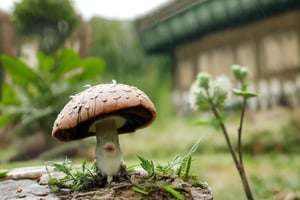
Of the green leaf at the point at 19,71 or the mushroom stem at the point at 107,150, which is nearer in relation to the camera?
the mushroom stem at the point at 107,150

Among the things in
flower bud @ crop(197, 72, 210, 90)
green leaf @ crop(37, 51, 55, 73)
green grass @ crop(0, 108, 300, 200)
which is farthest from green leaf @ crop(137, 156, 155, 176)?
green leaf @ crop(37, 51, 55, 73)

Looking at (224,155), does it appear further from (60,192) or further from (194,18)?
(60,192)

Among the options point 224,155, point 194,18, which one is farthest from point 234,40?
point 224,155

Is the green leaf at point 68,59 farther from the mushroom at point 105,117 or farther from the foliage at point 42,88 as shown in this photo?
the mushroom at point 105,117

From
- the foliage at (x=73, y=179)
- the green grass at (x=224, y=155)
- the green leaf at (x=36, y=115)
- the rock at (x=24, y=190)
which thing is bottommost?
the green grass at (x=224, y=155)

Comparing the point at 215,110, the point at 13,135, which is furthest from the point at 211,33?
the point at 215,110

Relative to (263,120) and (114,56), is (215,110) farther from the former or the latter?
(114,56)

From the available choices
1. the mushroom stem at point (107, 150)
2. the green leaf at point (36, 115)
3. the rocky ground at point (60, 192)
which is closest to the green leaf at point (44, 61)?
the green leaf at point (36, 115)
